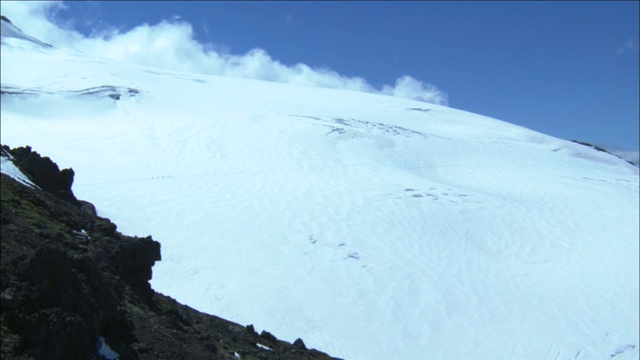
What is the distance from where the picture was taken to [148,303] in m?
8.99

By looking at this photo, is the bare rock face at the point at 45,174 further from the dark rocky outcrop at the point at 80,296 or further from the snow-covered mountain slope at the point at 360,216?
the snow-covered mountain slope at the point at 360,216

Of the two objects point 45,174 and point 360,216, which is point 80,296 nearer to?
point 45,174

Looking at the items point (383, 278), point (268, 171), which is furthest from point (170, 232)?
point (268, 171)

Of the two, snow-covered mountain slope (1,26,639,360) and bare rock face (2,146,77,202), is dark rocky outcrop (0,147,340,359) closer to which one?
bare rock face (2,146,77,202)

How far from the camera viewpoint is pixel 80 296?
618 cm

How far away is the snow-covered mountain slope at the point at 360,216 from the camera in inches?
533

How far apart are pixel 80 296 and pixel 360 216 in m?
13.0

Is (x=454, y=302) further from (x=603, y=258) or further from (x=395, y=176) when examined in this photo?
(x=395, y=176)

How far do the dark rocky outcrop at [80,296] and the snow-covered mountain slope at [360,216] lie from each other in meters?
3.13

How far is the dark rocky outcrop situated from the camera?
562cm

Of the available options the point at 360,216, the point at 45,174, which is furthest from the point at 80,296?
the point at 360,216

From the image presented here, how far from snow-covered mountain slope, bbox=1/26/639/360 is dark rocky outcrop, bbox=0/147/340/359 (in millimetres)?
3130

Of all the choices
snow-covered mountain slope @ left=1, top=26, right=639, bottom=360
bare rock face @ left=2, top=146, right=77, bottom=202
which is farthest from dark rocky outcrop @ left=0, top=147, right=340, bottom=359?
snow-covered mountain slope @ left=1, top=26, right=639, bottom=360

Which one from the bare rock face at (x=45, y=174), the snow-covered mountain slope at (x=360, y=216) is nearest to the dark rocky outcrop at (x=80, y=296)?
the bare rock face at (x=45, y=174)
